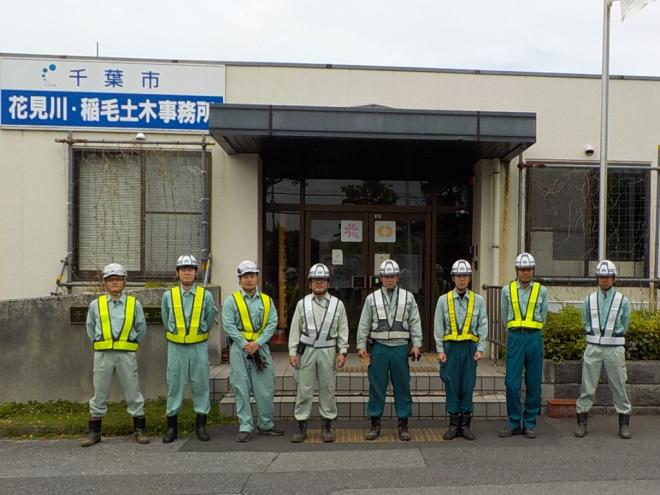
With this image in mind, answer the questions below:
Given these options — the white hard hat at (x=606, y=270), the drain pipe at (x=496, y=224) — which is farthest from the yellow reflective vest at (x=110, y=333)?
the drain pipe at (x=496, y=224)

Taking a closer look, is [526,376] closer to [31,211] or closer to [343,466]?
[343,466]

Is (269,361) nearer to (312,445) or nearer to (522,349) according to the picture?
(312,445)

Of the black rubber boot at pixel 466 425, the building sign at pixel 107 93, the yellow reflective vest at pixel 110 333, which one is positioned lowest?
the black rubber boot at pixel 466 425

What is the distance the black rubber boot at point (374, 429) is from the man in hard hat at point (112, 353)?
2.35 m

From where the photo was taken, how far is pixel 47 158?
8.45 metres

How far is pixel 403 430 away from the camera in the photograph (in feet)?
19.3

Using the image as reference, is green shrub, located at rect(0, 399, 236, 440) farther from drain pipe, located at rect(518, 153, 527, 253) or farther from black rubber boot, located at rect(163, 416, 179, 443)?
drain pipe, located at rect(518, 153, 527, 253)

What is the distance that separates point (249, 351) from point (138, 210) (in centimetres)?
391

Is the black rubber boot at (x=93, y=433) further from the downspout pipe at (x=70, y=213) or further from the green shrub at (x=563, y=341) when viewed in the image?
the green shrub at (x=563, y=341)

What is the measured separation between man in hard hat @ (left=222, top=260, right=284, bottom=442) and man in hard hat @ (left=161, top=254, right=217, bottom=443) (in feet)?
0.99

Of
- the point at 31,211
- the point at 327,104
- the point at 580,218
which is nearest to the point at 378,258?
the point at 327,104

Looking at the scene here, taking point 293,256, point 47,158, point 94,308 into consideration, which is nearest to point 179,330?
point 94,308

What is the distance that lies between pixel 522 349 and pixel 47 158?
732cm

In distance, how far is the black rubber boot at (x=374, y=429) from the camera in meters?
5.86
